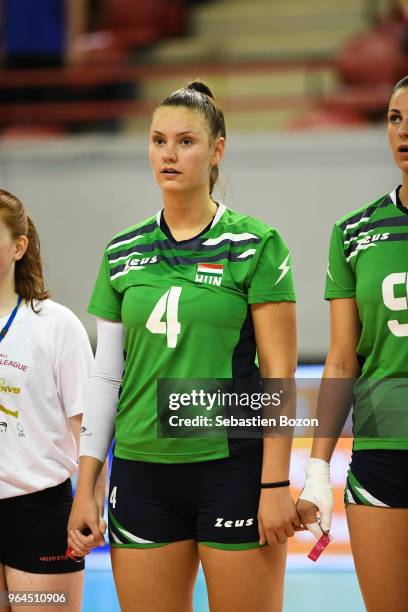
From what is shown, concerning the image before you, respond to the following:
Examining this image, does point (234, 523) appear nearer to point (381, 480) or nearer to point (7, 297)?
point (381, 480)

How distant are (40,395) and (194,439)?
463 millimetres

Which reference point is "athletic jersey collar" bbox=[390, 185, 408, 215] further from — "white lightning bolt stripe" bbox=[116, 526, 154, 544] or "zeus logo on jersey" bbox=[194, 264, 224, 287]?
"white lightning bolt stripe" bbox=[116, 526, 154, 544]

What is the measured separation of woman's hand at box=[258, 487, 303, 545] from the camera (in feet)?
8.01

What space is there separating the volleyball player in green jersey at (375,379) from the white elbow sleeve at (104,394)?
532mm

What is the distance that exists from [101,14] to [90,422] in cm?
884

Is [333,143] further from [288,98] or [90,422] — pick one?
[90,422]

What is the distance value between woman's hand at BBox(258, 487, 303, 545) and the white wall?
4.86 metres

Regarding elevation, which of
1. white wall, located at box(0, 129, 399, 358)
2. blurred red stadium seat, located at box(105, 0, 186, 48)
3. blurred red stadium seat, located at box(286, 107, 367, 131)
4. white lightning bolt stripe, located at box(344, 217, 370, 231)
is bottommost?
white wall, located at box(0, 129, 399, 358)

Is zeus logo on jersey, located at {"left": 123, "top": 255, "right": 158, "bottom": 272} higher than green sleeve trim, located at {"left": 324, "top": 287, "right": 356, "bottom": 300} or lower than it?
higher

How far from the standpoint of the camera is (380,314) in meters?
2.49

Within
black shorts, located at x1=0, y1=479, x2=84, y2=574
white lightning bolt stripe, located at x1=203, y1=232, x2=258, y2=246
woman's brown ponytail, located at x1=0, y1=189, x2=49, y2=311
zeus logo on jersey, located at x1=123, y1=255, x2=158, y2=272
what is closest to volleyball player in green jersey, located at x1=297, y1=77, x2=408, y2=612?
white lightning bolt stripe, located at x1=203, y1=232, x2=258, y2=246

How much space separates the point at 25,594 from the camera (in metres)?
2.61

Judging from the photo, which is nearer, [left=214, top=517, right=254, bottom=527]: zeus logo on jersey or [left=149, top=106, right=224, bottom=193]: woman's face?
[left=214, top=517, right=254, bottom=527]: zeus logo on jersey

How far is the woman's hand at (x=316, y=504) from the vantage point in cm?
248
